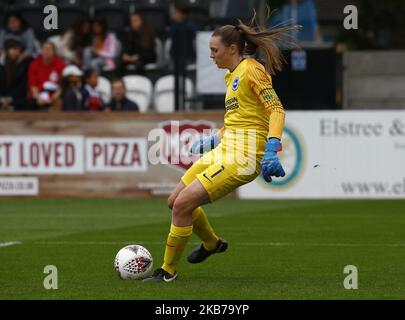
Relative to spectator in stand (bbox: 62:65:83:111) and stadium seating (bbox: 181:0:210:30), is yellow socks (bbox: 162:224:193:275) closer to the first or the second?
spectator in stand (bbox: 62:65:83:111)

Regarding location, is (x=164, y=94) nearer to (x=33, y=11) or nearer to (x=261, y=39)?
(x=33, y=11)

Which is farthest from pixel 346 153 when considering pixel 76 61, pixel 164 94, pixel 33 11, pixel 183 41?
pixel 33 11

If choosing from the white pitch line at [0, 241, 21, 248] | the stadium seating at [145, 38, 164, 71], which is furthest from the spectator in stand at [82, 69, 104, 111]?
the white pitch line at [0, 241, 21, 248]

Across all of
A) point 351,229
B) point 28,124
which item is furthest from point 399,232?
point 28,124

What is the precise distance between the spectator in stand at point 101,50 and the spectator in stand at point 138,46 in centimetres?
21

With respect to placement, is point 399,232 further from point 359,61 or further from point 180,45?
point 359,61

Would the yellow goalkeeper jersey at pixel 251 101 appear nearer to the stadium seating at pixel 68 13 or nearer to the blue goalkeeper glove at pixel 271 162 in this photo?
the blue goalkeeper glove at pixel 271 162

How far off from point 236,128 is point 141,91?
40.1 feet

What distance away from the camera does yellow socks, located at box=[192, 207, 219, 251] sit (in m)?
10.0

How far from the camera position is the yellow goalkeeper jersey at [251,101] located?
9375mm

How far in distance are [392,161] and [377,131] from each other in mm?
556

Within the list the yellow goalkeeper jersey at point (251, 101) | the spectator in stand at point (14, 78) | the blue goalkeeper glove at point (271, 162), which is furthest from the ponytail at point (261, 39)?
the spectator in stand at point (14, 78)

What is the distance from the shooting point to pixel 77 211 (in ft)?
57.0

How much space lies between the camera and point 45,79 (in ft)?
68.8
